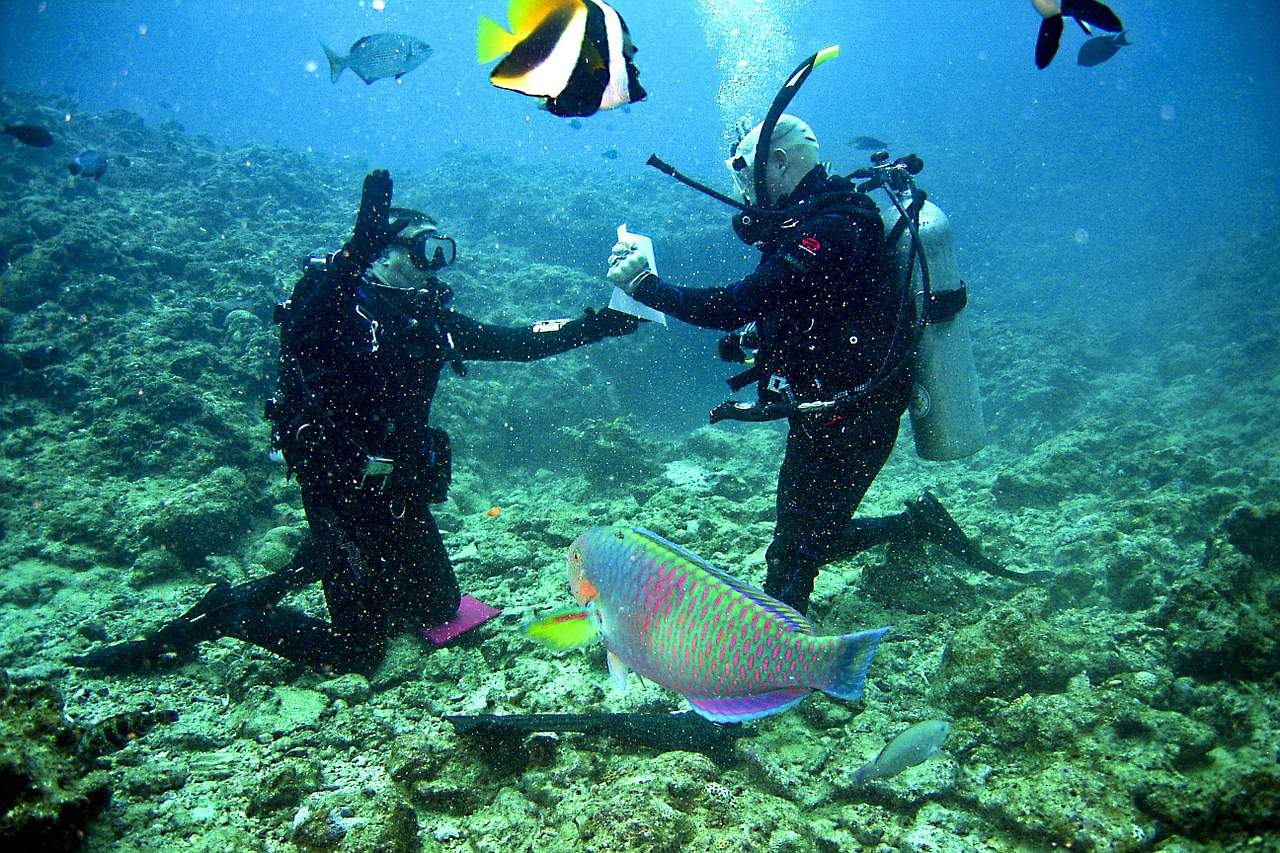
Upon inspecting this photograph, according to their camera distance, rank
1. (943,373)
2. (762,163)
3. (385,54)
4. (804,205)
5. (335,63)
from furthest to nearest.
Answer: (335,63), (385,54), (943,373), (762,163), (804,205)

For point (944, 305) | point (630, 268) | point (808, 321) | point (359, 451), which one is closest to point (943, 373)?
point (944, 305)

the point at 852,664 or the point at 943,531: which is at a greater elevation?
the point at 852,664

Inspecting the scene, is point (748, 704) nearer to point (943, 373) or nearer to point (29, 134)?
point (943, 373)

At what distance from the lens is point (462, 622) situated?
13.0ft

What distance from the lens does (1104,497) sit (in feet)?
22.7

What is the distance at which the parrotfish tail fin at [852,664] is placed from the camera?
1586 millimetres

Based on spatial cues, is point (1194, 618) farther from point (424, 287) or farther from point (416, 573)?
point (424, 287)

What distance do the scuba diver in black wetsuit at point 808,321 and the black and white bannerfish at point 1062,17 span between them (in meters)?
1.16

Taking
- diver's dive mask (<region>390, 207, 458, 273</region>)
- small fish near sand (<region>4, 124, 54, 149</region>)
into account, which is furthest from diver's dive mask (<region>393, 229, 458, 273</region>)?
small fish near sand (<region>4, 124, 54, 149</region>)

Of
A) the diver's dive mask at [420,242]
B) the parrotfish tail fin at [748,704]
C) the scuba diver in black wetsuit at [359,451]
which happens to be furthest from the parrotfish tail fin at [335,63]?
the parrotfish tail fin at [748,704]

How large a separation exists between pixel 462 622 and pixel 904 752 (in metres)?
2.88

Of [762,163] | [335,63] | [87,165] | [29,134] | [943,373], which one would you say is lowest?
[943,373]

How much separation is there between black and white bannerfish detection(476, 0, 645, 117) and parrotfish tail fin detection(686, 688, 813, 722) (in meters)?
1.76

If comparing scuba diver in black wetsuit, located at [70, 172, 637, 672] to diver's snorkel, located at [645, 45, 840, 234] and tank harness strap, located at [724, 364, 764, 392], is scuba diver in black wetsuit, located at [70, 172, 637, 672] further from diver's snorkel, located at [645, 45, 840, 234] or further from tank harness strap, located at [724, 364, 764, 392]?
diver's snorkel, located at [645, 45, 840, 234]
